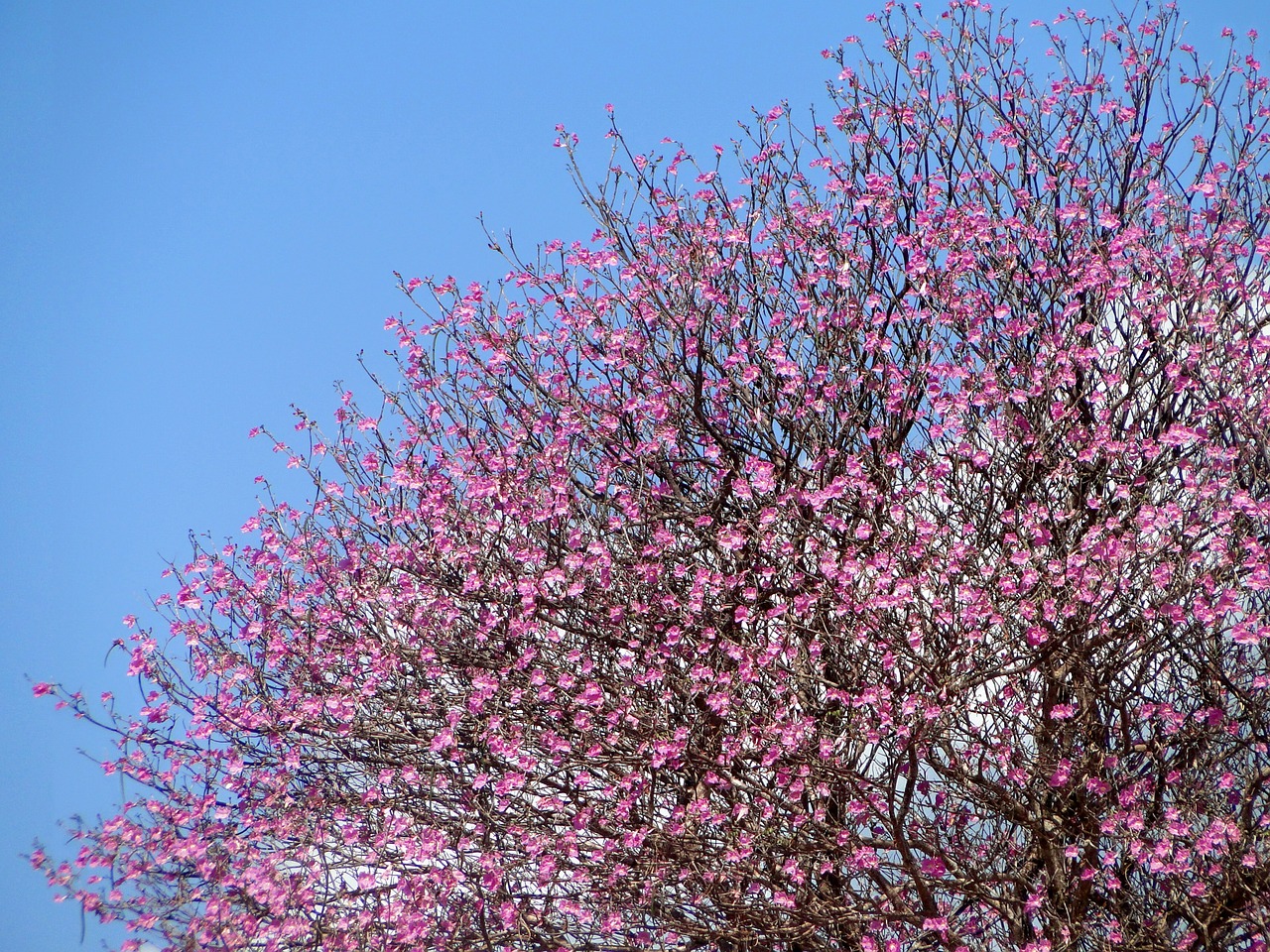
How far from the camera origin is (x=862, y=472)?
28.6ft

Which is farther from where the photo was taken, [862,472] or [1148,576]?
[862,472]

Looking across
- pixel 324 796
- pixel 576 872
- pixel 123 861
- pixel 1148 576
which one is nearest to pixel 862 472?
pixel 1148 576

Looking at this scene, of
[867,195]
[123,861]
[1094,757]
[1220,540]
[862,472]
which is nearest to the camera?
[1220,540]

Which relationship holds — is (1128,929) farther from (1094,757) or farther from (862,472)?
(862,472)

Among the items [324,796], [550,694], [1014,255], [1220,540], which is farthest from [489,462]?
[1220,540]

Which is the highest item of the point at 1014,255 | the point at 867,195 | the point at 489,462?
the point at 867,195

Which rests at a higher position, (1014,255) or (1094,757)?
(1014,255)

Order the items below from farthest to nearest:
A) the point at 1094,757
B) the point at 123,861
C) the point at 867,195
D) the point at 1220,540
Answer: the point at 867,195 → the point at 123,861 → the point at 1094,757 → the point at 1220,540

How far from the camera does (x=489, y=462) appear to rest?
953cm

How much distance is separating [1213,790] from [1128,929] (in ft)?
3.68

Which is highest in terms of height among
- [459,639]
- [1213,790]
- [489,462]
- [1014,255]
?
[1014,255]

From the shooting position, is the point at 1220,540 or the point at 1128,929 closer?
the point at 1220,540

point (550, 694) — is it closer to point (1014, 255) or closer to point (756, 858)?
point (756, 858)

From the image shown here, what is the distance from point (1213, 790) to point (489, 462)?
559 centimetres
